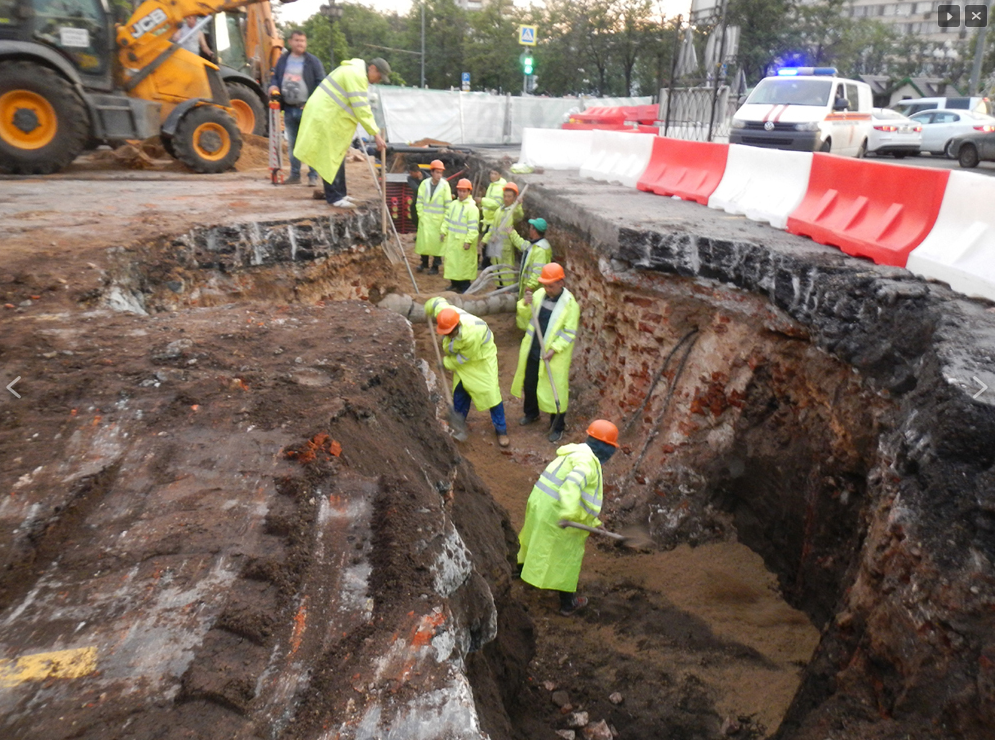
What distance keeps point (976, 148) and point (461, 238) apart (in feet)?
34.9

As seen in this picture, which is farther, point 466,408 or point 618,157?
point 618,157

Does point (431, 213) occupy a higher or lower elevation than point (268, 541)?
lower

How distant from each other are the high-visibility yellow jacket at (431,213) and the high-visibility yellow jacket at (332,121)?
3.56m

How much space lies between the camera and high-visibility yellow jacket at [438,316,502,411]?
22.7ft

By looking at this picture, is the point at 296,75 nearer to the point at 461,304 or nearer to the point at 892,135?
the point at 461,304

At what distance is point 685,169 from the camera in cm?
843

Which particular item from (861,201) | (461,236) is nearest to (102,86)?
(461,236)

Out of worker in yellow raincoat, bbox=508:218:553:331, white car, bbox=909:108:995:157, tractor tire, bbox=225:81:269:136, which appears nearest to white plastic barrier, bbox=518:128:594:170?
worker in yellow raincoat, bbox=508:218:553:331

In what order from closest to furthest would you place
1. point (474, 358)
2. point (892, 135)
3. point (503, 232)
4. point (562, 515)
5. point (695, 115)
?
point (562, 515) < point (474, 358) < point (503, 232) < point (892, 135) < point (695, 115)

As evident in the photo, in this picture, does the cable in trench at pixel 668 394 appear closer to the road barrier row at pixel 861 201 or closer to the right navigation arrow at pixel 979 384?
the road barrier row at pixel 861 201

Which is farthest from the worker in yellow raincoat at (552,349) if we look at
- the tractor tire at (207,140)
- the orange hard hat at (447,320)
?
the tractor tire at (207,140)

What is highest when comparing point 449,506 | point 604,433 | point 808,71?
point 808,71

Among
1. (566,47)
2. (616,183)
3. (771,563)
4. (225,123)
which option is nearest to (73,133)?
(225,123)

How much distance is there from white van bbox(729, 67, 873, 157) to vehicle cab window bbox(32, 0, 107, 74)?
33.5 feet
